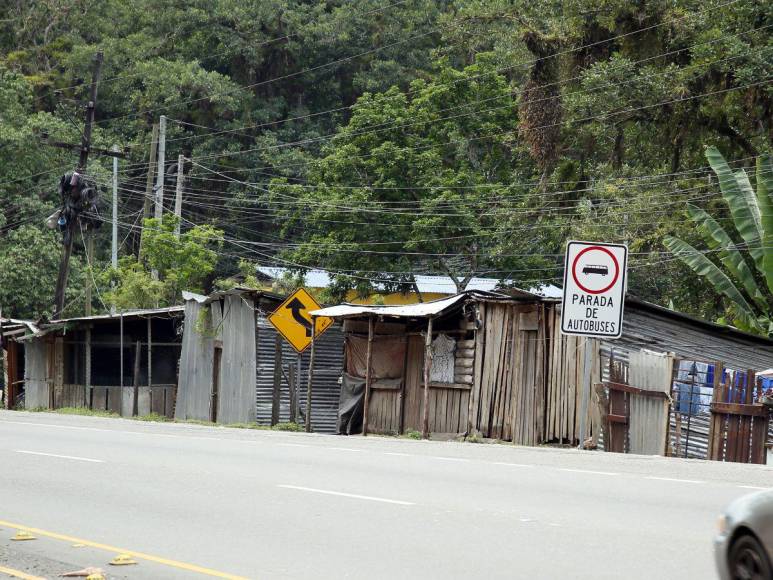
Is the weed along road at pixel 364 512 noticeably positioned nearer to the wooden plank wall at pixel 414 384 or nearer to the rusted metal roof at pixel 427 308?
the rusted metal roof at pixel 427 308

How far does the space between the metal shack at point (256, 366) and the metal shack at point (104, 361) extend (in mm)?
2523

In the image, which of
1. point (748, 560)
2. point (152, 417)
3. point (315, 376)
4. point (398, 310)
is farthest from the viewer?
point (152, 417)

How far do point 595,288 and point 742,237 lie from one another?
961 cm

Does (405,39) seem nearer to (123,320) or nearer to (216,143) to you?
(216,143)

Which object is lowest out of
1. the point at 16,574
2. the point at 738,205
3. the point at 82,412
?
the point at 82,412

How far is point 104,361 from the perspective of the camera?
1628 inches

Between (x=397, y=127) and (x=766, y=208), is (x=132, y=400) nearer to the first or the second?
(x=397, y=127)

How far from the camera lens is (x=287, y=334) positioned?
26172mm

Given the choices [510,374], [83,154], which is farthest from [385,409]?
[83,154]

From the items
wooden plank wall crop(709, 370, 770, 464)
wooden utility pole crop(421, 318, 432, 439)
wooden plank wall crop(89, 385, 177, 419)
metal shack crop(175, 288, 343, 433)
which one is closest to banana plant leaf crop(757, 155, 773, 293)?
wooden plank wall crop(709, 370, 770, 464)

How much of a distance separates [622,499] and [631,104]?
18.6m

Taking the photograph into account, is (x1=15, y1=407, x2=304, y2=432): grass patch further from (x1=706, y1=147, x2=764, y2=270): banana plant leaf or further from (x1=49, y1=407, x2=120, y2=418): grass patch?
(x1=706, y1=147, x2=764, y2=270): banana plant leaf

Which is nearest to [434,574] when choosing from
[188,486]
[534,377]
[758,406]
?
[188,486]

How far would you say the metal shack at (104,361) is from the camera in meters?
36.6
